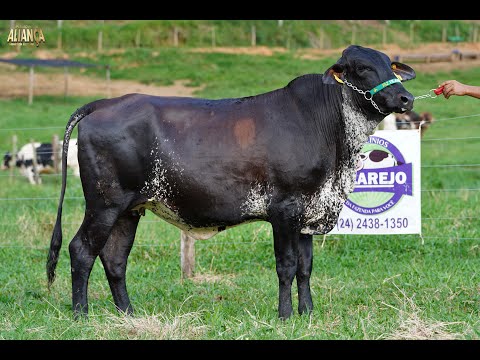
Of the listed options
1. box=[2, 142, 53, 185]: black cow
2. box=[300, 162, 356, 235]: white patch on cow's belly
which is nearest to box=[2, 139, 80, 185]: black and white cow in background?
box=[2, 142, 53, 185]: black cow

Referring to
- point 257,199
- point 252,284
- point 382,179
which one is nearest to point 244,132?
point 257,199

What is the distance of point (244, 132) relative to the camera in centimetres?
666

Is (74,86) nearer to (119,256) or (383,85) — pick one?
(119,256)

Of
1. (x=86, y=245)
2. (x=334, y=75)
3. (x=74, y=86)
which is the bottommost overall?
(x=86, y=245)

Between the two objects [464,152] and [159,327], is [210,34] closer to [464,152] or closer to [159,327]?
[464,152]

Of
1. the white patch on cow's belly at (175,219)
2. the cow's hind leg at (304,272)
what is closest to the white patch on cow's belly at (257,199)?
the white patch on cow's belly at (175,219)

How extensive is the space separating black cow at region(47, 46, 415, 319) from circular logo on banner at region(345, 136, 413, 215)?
213cm

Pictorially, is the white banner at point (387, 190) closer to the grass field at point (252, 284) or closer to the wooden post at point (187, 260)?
the grass field at point (252, 284)

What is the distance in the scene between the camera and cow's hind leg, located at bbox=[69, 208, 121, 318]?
680 cm

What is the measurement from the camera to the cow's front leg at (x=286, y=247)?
6.52 m

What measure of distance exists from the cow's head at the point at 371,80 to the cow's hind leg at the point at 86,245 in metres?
2.28

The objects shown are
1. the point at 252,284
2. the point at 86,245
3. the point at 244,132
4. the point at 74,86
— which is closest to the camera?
the point at 244,132

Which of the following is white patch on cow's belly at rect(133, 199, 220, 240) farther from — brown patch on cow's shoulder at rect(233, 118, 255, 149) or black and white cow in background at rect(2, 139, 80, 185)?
black and white cow in background at rect(2, 139, 80, 185)

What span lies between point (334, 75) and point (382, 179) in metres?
2.68
